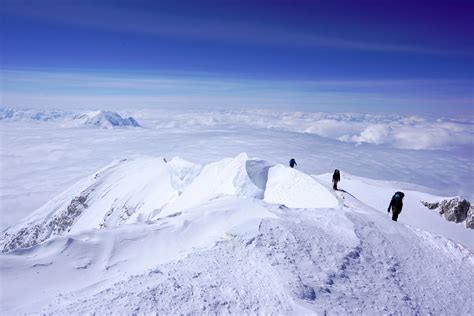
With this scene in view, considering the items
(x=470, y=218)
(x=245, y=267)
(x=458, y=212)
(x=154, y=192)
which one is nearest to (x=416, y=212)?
(x=458, y=212)

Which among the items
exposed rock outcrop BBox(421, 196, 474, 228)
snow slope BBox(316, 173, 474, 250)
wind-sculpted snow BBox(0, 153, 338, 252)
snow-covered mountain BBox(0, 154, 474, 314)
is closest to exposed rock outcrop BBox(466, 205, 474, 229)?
exposed rock outcrop BBox(421, 196, 474, 228)

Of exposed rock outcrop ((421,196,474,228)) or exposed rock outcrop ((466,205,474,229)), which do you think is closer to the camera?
exposed rock outcrop ((466,205,474,229))

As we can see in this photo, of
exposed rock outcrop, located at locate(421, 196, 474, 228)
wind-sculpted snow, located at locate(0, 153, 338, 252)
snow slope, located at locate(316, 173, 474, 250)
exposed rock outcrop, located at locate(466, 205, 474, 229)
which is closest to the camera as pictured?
snow slope, located at locate(316, 173, 474, 250)

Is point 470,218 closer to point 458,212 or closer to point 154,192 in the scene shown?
point 458,212

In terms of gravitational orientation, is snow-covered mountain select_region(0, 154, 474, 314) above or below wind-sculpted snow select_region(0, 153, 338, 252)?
above

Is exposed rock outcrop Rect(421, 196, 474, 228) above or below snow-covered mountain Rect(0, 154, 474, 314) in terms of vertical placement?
below

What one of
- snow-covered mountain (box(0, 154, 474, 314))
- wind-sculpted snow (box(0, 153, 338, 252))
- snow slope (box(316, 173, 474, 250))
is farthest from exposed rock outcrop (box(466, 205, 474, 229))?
snow-covered mountain (box(0, 154, 474, 314))

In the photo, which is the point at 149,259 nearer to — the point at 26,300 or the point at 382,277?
the point at 26,300

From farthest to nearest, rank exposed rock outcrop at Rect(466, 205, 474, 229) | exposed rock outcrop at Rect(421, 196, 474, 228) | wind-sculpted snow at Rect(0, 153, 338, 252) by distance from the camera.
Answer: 1. wind-sculpted snow at Rect(0, 153, 338, 252)
2. exposed rock outcrop at Rect(421, 196, 474, 228)
3. exposed rock outcrop at Rect(466, 205, 474, 229)

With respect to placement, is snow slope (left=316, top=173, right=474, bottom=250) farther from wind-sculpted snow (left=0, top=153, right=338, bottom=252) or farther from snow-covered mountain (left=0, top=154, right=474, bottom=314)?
snow-covered mountain (left=0, top=154, right=474, bottom=314)

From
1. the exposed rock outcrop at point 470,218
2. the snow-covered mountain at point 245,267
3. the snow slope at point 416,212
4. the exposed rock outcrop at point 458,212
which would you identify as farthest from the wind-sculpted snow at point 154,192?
the exposed rock outcrop at point 470,218

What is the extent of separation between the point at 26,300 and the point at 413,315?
14648mm

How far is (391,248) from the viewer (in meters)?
15.4

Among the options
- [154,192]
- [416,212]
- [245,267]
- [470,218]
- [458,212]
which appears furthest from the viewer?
[154,192]
